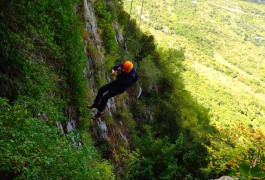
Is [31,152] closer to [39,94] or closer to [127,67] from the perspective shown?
[39,94]

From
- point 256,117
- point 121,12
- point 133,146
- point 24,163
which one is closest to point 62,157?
point 24,163

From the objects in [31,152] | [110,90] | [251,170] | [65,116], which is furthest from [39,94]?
[251,170]

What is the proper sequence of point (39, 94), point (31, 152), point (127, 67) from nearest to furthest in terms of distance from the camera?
point (31, 152), point (39, 94), point (127, 67)

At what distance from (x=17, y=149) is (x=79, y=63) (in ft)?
18.0

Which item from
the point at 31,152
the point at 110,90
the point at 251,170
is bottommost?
the point at 110,90

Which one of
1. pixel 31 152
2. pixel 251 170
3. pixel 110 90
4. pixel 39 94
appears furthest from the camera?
pixel 110 90

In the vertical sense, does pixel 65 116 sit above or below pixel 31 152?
below

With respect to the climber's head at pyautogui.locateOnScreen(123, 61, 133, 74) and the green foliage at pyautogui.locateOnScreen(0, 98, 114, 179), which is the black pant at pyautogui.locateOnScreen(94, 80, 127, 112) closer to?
the climber's head at pyautogui.locateOnScreen(123, 61, 133, 74)

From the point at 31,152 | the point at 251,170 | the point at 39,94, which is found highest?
the point at 251,170

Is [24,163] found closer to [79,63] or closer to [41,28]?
[41,28]

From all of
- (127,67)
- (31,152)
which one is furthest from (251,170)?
(127,67)

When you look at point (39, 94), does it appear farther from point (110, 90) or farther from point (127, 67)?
point (127, 67)

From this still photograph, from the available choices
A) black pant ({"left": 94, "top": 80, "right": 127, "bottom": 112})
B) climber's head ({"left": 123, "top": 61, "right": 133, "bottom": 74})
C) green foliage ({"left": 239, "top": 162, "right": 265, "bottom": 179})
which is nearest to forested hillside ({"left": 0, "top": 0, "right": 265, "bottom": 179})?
green foliage ({"left": 239, "top": 162, "right": 265, "bottom": 179})

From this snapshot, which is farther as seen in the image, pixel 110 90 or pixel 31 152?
pixel 110 90
